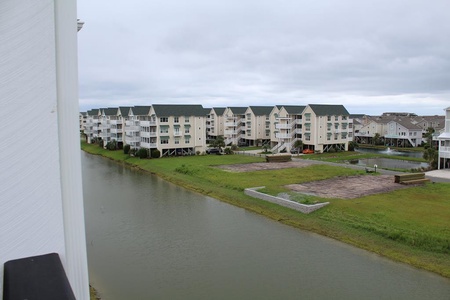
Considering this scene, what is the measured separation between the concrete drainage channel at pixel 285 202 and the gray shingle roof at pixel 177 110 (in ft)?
78.3

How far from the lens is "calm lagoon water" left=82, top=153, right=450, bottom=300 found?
11.4 meters

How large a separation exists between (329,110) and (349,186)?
26.7 m

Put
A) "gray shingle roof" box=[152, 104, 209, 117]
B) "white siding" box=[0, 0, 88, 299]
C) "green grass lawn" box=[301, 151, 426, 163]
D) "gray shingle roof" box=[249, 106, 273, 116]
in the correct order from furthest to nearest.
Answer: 1. "gray shingle roof" box=[249, 106, 273, 116]
2. "gray shingle roof" box=[152, 104, 209, 117]
3. "green grass lawn" box=[301, 151, 426, 163]
4. "white siding" box=[0, 0, 88, 299]

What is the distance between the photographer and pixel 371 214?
1812 centimetres

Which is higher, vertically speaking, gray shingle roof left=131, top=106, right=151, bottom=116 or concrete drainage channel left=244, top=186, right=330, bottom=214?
gray shingle roof left=131, top=106, right=151, bottom=116

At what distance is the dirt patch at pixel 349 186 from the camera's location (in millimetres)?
23062

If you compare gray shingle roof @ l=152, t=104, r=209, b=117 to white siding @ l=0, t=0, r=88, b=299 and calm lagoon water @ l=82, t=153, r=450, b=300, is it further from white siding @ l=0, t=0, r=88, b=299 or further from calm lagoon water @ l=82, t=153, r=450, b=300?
white siding @ l=0, t=0, r=88, b=299

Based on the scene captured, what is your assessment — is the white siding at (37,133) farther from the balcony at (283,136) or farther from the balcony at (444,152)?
the balcony at (283,136)

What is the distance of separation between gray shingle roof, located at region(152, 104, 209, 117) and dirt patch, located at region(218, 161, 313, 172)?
1262 centimetres

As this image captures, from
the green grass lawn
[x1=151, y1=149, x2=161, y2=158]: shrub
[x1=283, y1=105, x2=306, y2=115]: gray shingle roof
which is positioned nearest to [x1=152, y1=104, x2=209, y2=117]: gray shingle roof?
[x1=151, y1=149, x2=161, y2=158]: shrub

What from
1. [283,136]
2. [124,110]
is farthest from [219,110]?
[283,136]

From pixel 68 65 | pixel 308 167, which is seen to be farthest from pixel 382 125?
pixel 68 65

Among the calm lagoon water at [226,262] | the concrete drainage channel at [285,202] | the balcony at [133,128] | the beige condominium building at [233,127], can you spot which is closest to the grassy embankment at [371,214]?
the concrete drainage channel at [285,202]

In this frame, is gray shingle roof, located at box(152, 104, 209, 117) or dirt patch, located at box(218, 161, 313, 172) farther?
gray shingle roof, located at box(152, 104, 209, 117)
